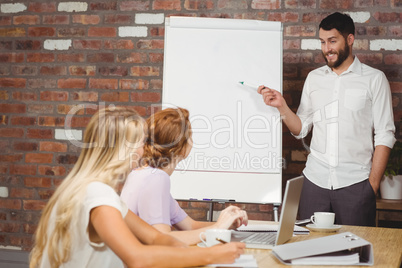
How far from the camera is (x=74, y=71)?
336 cm

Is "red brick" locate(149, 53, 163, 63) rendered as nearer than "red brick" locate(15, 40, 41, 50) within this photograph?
Yes

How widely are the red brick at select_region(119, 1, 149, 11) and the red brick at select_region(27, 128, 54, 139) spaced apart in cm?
96

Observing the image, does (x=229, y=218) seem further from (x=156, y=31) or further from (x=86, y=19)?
(x=86, y=19)

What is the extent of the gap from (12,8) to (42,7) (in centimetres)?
22

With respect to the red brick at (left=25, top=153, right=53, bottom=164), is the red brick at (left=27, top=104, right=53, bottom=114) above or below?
above

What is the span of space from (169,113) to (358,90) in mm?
1385

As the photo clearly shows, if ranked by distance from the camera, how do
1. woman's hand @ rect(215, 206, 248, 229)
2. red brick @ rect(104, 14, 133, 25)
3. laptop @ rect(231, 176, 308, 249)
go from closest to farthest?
1. laptop @ rect(231, 176, 308, 249)
2. woman's hand @ rect(215, 206, 248, 229)
3. red brick @ rect(104, 14, 133, 25)

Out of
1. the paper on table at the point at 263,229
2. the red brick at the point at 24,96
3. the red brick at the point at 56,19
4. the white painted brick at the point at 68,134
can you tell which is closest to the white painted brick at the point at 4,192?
the white painted brick at the point at 68,134

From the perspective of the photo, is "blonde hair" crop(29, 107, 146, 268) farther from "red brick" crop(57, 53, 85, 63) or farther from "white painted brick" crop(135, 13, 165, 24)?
"red brick" crop(57, 53, 85, 63)

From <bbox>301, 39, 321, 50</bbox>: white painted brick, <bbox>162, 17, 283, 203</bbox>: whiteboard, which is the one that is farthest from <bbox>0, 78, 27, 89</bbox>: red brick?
<bbox>301, 39, 321, 50</bbox>: white painted brick

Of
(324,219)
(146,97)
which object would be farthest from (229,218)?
(146,97)

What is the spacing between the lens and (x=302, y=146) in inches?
121

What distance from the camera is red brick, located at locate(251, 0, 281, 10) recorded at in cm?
312

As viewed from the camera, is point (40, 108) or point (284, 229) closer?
point (284, 229)
